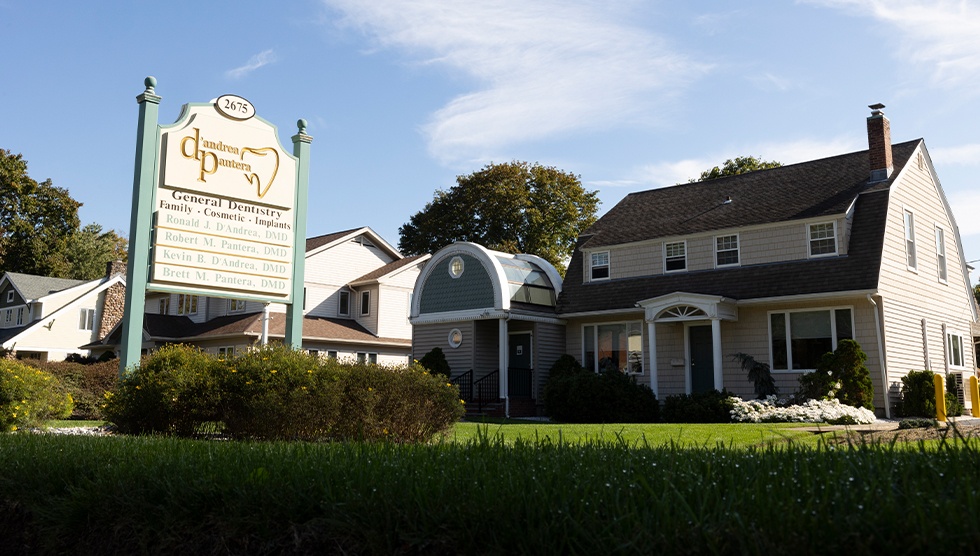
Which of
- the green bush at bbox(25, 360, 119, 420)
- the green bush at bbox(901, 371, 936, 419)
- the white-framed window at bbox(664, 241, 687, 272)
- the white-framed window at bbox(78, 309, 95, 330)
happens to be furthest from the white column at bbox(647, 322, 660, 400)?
the white-framed window at bbox(78, 309, 95, 330)

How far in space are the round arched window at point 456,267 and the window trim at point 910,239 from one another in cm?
1295

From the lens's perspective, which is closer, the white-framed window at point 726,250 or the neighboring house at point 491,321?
the white-framed window at point 726,250

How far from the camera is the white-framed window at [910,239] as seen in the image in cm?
2220

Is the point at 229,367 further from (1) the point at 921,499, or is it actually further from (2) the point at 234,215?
(1) the point at 921,499

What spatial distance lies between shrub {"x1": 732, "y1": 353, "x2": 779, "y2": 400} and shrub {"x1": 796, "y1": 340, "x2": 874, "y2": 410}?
2.87 ft

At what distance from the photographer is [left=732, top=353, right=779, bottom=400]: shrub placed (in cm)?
2055

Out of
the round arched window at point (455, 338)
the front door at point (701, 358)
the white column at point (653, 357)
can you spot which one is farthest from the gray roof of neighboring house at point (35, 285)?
the front door at point (701, 358)

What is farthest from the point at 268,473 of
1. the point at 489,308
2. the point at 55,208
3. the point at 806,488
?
the point at 55,208

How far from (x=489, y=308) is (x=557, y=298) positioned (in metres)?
2.61

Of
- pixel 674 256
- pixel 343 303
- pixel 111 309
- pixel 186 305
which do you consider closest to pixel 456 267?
pixel 674 256

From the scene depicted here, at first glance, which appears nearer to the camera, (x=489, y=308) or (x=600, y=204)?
(x=489, y=308)

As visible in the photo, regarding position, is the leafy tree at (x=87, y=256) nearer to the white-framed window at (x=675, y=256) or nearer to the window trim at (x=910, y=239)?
the white-framed window at (x=675, y=256)

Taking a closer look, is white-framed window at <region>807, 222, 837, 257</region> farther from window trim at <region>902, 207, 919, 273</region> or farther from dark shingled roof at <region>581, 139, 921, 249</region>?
window trim at <region>902, 207, 919, 273</region>

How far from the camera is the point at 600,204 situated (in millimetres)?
50688
